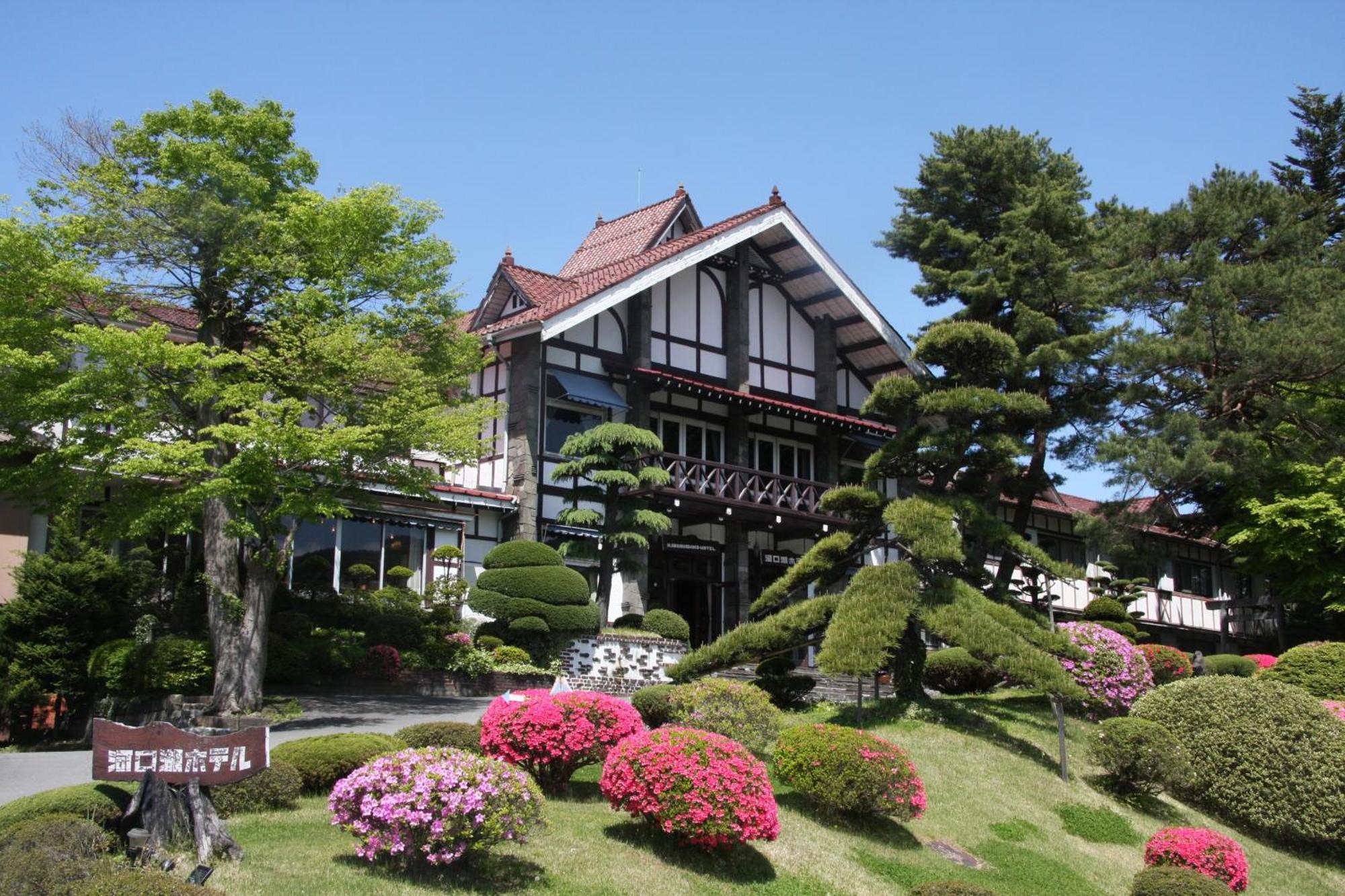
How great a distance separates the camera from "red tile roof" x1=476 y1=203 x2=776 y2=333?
28297mm

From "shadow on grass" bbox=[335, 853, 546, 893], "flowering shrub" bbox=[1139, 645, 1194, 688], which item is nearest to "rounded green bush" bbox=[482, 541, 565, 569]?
"flowering shrub" bbox=[1139, 645, 1194, 688]

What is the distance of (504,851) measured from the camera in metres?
11.9

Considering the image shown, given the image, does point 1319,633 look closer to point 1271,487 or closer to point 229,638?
point 1271,487

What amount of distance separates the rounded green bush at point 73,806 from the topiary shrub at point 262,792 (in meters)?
1.50

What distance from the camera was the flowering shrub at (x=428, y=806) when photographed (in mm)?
10523

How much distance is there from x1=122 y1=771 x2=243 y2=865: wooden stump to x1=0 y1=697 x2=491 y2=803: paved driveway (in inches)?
144

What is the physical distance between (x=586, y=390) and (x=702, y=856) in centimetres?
1787

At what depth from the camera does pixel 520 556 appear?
25.8 m

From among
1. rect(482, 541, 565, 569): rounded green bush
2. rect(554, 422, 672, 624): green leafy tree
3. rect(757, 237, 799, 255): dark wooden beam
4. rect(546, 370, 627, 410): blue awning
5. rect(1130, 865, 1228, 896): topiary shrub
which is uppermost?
rect(757, 237, 799, 255): dark wooden beam

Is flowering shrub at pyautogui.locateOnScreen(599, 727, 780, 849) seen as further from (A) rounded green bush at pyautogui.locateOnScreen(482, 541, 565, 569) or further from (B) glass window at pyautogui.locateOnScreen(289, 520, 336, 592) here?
(B) glass window at pyautogui.locateOnScreen(289, 520, 336, 592)

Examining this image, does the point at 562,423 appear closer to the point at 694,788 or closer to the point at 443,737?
the point at 443,737

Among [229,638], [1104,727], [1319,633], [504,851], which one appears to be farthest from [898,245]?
[504,851]

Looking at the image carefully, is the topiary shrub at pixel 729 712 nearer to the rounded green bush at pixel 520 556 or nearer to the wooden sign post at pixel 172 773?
the wooden sign post at pixel 172 773

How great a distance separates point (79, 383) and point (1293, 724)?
62.2ft
